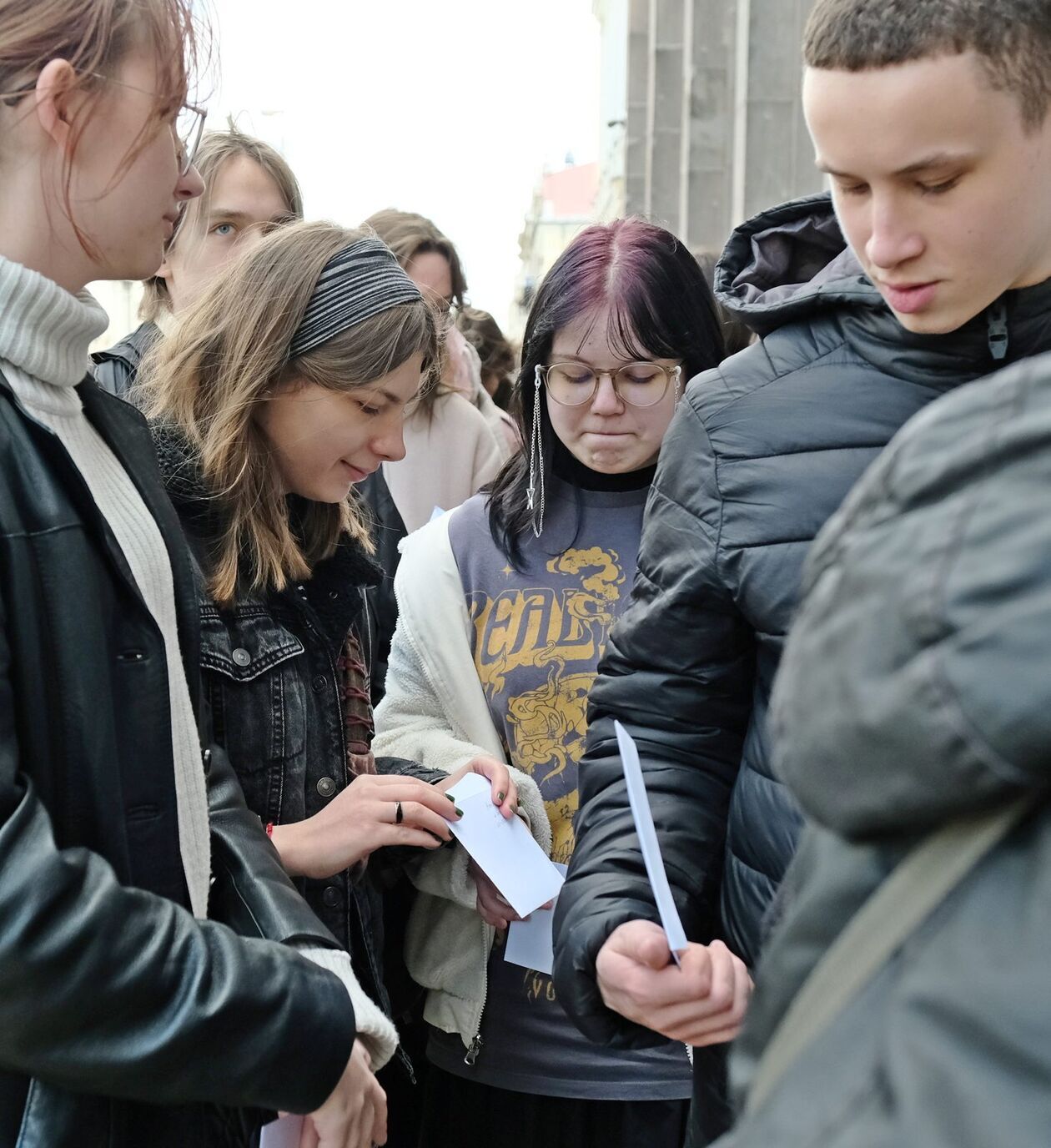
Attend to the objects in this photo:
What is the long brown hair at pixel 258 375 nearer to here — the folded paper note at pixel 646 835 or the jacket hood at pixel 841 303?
the jacket hood at pixel 841 303

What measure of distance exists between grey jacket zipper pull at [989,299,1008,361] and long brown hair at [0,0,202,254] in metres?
0.94

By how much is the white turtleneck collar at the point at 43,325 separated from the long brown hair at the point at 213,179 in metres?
1.74

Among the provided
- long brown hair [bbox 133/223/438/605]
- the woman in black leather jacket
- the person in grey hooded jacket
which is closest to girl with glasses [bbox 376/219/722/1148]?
the woman in black leather jacket

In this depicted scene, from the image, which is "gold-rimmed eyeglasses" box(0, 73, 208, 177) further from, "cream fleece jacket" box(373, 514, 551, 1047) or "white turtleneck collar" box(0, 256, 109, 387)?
"cream fleece jacket" box(373, 514, 551, 1047)

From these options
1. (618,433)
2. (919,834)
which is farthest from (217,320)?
(919,834)

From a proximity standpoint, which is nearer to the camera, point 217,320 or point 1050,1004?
point 1050,1004

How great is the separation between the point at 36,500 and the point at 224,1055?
1.95ft

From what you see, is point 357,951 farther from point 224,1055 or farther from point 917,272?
point 917,272

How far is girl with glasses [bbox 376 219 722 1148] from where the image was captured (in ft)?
8.00

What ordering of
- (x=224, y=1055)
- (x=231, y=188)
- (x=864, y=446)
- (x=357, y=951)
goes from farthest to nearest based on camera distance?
(x=231, y=188), (x=357, y=951), (x=864, y=446), (x=224, y=1055)

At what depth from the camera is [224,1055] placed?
4.75ft

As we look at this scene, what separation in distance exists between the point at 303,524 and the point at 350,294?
0.40 metres

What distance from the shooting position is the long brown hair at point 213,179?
3408 millimetres

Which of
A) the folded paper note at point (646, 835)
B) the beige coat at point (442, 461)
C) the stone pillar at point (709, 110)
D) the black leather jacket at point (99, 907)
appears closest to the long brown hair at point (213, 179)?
the beige coat at point (442, 461)
